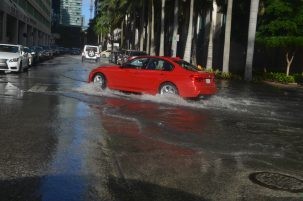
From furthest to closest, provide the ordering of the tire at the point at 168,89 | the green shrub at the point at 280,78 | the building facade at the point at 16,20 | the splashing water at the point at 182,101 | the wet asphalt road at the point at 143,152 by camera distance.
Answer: the building facade at the point at 16,20 → the green shrub at the point at 280,78 → the tire at the point at 168,89 → the splashing water at the point at 182,101 → the wet asphalt road at the point at 143,152

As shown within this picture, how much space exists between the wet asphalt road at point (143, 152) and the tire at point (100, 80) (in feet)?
11.8

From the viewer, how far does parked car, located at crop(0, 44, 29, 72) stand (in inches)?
1070

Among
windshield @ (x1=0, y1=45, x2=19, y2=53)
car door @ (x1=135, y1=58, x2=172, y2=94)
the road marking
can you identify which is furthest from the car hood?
car door @ (x1=135, y1=58, x2=172, y2=94)

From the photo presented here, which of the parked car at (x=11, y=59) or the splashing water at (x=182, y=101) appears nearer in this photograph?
the splashing water at (x=182, y=101)

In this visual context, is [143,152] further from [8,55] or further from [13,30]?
[13,30]

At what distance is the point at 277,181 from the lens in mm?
7328

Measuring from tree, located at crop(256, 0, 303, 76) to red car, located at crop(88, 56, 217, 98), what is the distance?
624 inches

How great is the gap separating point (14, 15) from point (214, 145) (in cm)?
6305

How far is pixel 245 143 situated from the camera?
1020cm

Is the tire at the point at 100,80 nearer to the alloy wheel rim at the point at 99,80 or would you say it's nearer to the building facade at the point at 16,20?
the alloy wheel rim at the point at 99,80

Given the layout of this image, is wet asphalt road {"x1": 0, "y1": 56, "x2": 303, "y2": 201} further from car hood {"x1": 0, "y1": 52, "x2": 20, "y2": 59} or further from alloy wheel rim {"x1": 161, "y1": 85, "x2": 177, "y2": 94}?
car hood {"x1": 0, "y1": 52, "x2": 20, "y2": 59}

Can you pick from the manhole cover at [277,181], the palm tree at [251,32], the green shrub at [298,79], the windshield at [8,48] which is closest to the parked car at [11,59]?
the windshield at [8,48]

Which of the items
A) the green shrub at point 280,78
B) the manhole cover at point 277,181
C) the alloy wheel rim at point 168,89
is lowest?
the green shrub at point 280,78

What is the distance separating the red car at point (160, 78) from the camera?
56.5 ft
